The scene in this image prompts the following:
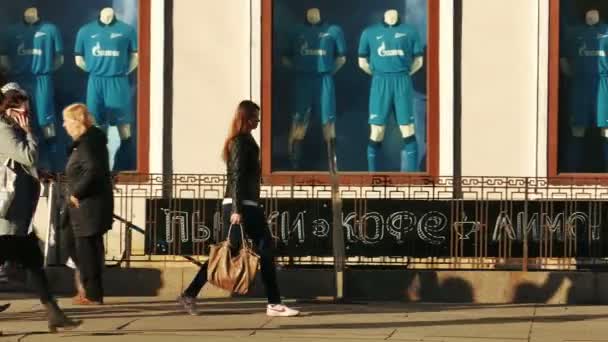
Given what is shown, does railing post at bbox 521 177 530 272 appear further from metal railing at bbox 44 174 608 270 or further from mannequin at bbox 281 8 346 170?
mannequin at bbox 281 8 346 170

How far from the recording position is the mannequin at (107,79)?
1630 centimetres

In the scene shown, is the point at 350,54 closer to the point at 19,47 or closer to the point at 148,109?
the point at 148,109

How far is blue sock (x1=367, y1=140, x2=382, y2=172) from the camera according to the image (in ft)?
53.0

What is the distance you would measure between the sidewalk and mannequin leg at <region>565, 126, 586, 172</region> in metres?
3.04

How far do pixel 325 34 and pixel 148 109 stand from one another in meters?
2.16

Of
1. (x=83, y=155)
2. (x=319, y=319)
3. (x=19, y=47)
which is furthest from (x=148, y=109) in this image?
(x=319, y=319)

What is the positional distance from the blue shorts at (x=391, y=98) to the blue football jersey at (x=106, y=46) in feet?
9.05

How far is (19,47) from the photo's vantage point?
16.4 metres

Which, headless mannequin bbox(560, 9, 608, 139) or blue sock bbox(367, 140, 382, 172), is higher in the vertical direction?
headless mannequin bbox(560, 9, 608, 139)

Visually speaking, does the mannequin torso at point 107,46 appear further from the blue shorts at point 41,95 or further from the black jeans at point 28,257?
the black jeans at point 28,257

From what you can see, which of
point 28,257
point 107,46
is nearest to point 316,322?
point 28,257

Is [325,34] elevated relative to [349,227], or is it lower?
elevated

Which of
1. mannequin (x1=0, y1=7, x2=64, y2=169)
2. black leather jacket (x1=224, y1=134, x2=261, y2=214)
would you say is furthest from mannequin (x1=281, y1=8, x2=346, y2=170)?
black leather jacket (x1=224, y1=134, x2=261, y2=214)

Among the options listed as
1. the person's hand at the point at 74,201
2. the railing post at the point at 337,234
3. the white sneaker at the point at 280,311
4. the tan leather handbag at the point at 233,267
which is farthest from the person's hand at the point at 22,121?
the railing post at the point at 337,234
